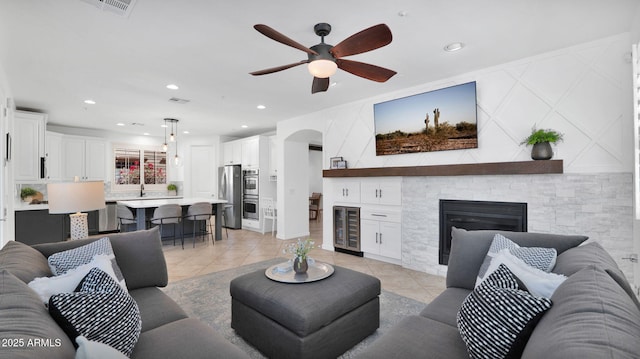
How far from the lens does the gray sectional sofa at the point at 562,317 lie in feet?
2.61

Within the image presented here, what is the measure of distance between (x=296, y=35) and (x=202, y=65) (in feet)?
4.21

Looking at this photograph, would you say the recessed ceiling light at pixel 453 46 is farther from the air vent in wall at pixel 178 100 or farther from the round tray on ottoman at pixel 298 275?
the air vent in wall at pixel 178 100

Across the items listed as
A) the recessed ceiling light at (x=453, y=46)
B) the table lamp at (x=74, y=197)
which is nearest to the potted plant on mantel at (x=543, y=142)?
the recessed ceiling light at (x=453, y=46)

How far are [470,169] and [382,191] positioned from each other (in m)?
1.34

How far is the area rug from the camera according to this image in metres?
2.35

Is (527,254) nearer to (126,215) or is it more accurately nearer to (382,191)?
(382,191)

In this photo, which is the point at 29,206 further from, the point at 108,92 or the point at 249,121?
the point at 249,121

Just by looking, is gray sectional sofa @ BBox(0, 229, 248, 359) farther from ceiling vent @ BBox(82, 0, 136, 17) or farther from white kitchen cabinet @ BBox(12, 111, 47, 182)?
white kitchen cabinet @ BBox(12, 111, 47, 182)

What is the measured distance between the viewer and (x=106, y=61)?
3260mm

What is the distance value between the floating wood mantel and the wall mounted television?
0.30m

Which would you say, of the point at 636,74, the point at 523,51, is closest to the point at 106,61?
the point at 523,51

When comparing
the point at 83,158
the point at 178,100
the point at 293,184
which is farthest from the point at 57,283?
the point at 83,158

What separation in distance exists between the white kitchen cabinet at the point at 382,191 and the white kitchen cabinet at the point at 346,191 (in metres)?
0.13

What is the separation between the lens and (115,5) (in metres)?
2.21
